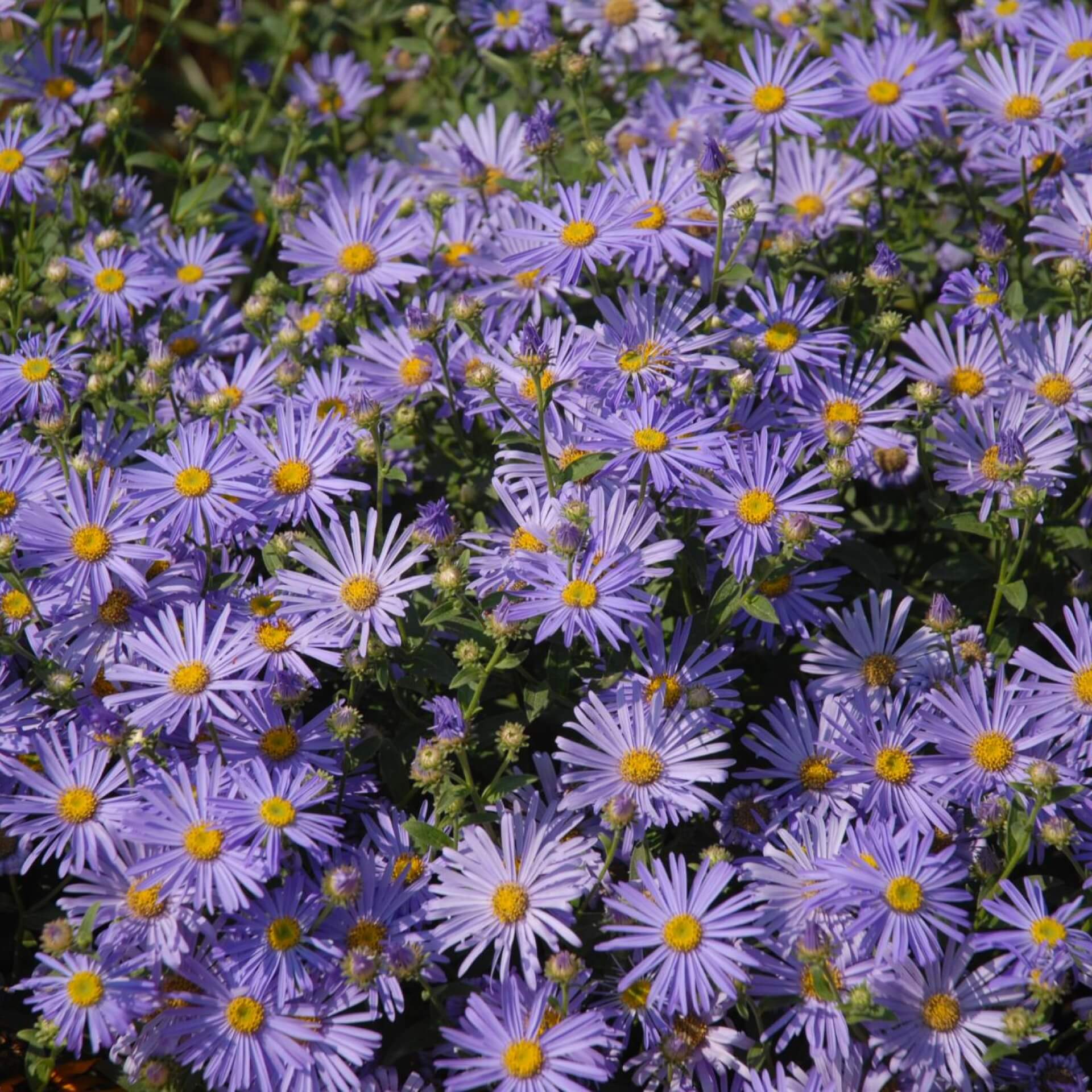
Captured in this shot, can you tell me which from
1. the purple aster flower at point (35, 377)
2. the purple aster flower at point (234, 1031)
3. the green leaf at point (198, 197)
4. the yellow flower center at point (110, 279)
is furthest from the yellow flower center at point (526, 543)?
the green leaf at point (198, 197)

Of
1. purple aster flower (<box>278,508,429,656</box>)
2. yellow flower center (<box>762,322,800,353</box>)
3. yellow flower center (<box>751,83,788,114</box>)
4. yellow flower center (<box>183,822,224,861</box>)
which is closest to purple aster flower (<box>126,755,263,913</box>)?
yellow flower center (<box>183,822,224,861</box>)

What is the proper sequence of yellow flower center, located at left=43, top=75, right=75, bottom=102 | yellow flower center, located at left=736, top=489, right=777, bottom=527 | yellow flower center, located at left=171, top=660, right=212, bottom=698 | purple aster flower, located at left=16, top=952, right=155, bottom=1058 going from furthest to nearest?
yellow flower center, located at left=43, top=75, right=75, bottom=102, yellow flower center, located at left=736, top=489, right=777, bottom=527, yellow flower center, located at left=171, top=660, right=212, bottom=698, purple aster flower, located at left=16, top=952, right=155, bottom=1058

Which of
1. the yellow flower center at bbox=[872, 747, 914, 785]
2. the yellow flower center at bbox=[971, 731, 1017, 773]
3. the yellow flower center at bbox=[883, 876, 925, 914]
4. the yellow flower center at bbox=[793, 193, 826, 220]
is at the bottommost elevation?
the yellow flower center at bbox=[883, 876, 925, 914]

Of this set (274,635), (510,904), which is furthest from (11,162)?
(510,904)

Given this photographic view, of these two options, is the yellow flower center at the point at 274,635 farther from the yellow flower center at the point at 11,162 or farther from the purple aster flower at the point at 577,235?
the yellow flower center at the point at 11,162

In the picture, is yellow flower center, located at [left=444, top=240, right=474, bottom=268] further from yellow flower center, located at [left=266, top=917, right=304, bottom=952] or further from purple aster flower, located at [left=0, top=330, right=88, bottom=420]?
yellow flower center, located at [left=266, top=917, right=304, bottom=952]

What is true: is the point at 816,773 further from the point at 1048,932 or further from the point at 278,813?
the point at 278,813
